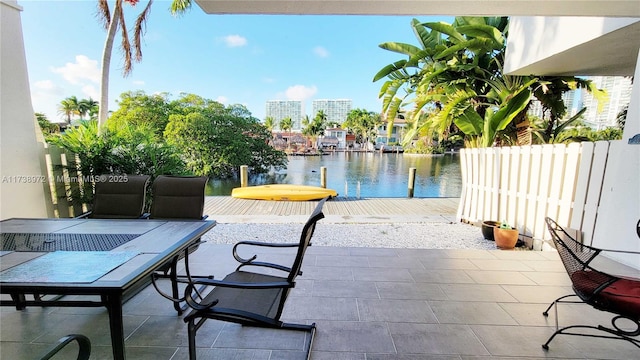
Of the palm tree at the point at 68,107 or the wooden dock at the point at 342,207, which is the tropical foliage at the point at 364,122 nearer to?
the palm tree at the point at 68,107

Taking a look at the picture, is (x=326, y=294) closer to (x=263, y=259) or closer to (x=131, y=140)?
(x=263, y=259)

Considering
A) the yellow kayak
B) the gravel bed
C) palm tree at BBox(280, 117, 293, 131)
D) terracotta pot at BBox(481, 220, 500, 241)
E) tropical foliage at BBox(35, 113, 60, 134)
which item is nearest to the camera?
the gravel bed

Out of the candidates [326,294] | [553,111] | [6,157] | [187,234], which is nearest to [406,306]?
[326,294]

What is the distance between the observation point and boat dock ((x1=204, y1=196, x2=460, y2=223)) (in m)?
5.82

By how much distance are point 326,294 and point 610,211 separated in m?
3.17

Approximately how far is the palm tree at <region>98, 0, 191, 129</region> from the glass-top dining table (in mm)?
6364

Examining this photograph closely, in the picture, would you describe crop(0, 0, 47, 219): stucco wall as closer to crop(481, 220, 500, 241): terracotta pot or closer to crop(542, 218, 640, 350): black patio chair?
crop(542, 218, 640, 350): black patio chair

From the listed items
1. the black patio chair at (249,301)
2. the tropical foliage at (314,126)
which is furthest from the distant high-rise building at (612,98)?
the tropical foliage at (314,126)

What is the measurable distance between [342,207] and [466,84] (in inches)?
167

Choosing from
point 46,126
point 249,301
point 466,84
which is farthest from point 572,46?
point 46,126

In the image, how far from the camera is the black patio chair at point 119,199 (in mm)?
2748

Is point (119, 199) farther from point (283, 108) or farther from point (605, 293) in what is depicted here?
point (283, 108)

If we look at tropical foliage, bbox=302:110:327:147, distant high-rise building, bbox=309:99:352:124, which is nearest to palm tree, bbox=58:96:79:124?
tropical foliage, bbox=302:110:327:147

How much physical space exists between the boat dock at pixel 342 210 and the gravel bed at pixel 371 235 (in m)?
0.43
